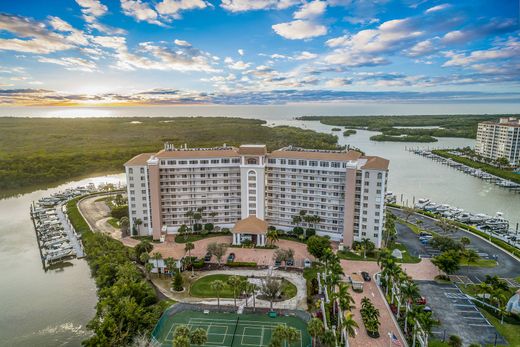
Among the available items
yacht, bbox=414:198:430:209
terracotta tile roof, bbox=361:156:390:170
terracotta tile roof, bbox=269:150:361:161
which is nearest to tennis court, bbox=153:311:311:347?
terracotta tile roof, bbox=361:156:390:170

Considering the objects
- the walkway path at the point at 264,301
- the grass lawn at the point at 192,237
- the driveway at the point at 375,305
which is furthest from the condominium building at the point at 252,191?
the walkway path at the point at 264,301

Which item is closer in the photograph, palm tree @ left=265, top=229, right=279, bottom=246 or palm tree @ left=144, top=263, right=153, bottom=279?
palm tree @ left=144, top=263, right=153, bottom=279

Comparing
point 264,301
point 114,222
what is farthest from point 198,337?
point 114,222

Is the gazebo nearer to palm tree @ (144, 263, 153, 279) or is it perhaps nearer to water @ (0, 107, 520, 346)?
palm tree @ (144, 263, 153, 279)

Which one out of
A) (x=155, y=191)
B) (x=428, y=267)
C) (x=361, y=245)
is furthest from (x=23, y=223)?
(x=428, y=267)

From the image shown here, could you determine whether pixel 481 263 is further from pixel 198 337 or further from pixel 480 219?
pixel 198 337

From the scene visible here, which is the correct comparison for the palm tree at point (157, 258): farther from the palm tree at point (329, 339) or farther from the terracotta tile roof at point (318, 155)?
the palm tree at point (329, 339)

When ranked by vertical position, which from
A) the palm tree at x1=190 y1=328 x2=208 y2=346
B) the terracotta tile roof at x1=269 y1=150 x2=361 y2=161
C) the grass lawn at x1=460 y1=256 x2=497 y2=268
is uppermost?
the terracotta tile roof at x1=269 y1=150 x2=361 y2=161
